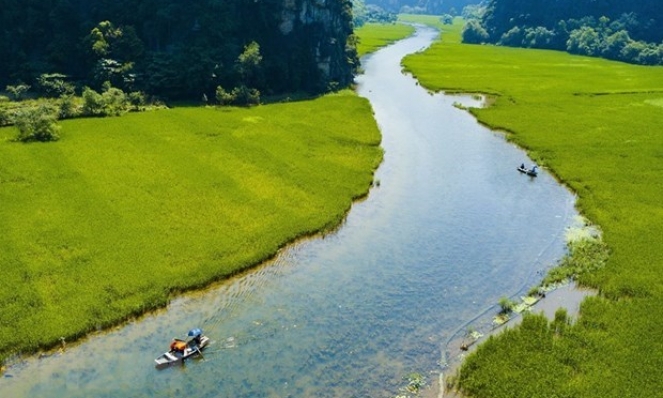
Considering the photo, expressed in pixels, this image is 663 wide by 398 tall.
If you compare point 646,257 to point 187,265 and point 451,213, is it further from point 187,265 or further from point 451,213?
point 187,265

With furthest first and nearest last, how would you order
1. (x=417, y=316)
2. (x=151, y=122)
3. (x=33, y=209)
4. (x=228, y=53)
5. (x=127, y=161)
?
(x=228, y=53) < (x=151, y=122) < (x=127, y=161) < (x=33, y=209) < (x=417, y=316)

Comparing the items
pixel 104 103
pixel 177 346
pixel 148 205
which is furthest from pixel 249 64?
pixel 177 346

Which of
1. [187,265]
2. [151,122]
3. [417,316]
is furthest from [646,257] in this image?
[151,122]

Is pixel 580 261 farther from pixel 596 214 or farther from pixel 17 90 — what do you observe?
pixel 17 90

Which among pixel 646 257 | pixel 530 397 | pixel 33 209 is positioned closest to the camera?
pixel 530 397

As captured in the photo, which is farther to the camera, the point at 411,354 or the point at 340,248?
the point at 340,248

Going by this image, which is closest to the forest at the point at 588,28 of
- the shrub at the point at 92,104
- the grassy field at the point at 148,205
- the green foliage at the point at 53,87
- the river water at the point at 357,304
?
the grassy field at the point at 148,205

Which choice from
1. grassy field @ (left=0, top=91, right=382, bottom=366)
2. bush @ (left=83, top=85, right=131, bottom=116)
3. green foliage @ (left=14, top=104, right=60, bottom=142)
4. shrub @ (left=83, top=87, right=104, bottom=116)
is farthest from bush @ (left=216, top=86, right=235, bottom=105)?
green foliage @ (left=14, top=104, right=60, bottom=142)
